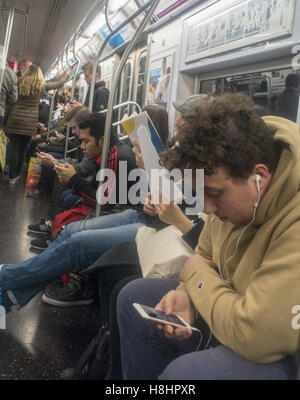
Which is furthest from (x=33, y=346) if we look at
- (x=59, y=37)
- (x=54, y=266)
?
(x=59, y=37)

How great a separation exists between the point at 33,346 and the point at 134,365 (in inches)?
32.4

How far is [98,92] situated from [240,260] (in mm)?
3648

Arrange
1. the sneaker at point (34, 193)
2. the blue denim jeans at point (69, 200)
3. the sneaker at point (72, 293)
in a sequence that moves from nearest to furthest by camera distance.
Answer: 1. the sneaker at point (72, 293)
2. the blue denim jeans at point (69, 200)
3. the sneaker at point (34, 193)

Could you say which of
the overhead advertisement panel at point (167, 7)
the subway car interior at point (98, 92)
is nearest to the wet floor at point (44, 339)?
the subway car interior at point (98, 92)

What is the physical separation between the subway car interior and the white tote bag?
20cm

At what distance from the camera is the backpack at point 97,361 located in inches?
54.1

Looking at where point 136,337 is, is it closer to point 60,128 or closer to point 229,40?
point 229,40

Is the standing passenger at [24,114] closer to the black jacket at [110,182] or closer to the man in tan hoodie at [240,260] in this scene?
the black jacket at [110,182]

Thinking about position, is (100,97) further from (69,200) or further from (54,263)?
(54,263)

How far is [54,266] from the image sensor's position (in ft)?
5.82

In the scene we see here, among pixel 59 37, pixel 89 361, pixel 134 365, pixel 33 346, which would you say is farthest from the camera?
pixel 59 37

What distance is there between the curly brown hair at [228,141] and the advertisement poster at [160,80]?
313 centimetres

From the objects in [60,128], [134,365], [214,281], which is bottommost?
[134,365]

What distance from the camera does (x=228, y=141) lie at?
885 millimetres
